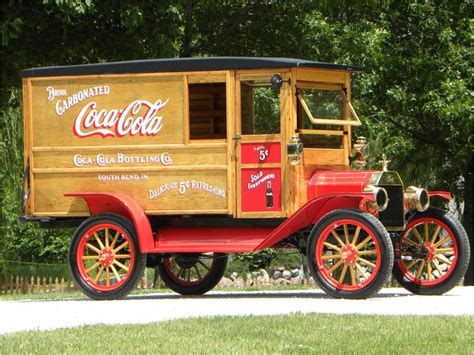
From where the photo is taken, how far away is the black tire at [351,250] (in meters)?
14.8

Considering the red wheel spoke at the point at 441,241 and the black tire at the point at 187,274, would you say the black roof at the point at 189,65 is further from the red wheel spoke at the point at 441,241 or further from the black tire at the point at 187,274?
the black tire at the point at 187,274

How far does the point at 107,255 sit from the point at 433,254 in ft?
13.0

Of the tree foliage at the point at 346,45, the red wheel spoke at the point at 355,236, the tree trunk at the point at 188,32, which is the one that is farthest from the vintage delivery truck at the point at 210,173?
the tree trunk at the point at 188,32

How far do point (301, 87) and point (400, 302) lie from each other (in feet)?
9.79

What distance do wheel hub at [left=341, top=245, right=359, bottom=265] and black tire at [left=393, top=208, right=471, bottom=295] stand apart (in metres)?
1.22

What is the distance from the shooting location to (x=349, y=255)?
15109 mm

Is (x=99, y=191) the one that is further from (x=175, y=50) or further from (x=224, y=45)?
(x=224, y=45)

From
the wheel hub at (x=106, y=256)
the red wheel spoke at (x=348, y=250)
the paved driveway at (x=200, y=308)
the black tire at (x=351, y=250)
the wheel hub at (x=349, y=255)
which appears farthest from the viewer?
the wheel hub at (x=106, y=256)

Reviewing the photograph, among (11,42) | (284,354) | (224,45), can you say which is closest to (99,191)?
(284,354)

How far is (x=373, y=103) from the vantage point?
29.6m

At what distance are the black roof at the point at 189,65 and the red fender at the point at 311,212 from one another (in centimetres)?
166

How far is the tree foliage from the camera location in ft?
78.9

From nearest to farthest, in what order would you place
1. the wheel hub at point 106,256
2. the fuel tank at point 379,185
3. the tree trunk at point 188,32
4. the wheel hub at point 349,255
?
the wheel hub at point 349,255 → the fuel tank at point 379,185 → the wheel hub at point 106,256 → the tree trunk at point 188,32

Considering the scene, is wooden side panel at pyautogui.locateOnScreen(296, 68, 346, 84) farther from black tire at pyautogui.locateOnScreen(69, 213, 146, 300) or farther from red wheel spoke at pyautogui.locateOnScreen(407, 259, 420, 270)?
black tire at pyautogui.locateOnScreen(69, 213, 146, 300)
